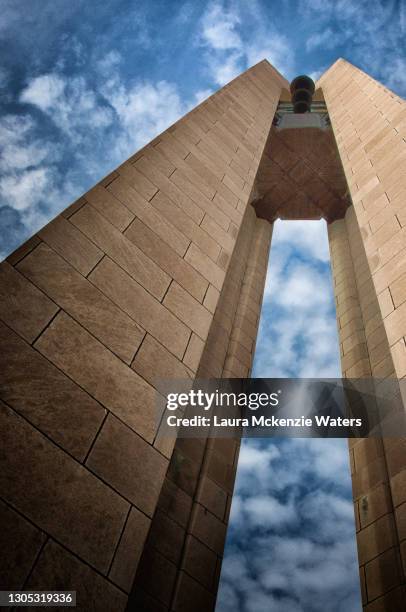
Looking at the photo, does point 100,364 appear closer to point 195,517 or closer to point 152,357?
point 152,357

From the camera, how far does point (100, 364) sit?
3.67 m

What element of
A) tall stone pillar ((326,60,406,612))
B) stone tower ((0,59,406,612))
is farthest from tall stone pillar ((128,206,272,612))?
tall stone pillar ((326,60,406,612))

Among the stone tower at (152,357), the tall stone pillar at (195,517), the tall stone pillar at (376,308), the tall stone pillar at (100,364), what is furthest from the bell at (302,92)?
the tall stone pillar at (100,364)

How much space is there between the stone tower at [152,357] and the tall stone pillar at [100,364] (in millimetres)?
13

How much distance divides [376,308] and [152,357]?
8.17m

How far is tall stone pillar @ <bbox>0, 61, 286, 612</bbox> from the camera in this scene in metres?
2.69

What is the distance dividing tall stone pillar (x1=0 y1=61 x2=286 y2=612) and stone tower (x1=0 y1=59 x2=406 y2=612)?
0.01 meters

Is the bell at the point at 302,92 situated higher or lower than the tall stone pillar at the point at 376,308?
higher

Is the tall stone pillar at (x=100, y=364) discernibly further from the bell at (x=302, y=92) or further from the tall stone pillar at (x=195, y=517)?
the bell at (x=302, y=92)

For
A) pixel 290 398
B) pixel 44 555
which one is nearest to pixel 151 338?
pixel 44 555

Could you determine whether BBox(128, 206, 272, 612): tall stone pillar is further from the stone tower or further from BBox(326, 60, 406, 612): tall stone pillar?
BBox(326, 60, 406, 612): tall stone pillar

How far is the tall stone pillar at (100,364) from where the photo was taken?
2.69 m

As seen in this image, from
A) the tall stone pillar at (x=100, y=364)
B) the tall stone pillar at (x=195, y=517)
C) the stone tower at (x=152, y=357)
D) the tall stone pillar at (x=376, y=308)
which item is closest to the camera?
the tall stone pillar at (x=100, y=364)

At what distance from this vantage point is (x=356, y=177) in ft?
28.0
